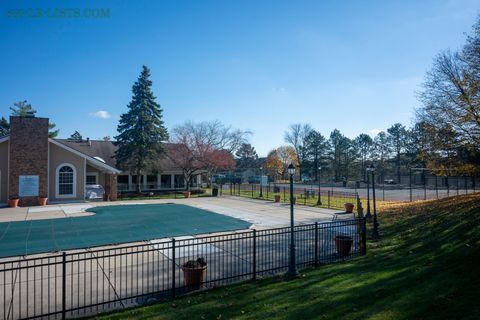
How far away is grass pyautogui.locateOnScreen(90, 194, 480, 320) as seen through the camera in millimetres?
5215

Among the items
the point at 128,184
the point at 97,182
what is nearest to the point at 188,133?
the point at 128,184

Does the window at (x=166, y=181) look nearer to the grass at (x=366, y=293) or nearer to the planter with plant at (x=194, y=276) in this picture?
the grass at (x=366, y=293)

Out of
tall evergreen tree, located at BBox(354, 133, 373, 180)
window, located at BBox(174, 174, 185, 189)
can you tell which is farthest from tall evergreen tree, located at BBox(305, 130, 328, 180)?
window, located at BBox(174, 174, 185, 189)

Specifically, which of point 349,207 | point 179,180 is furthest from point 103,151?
point 349,207

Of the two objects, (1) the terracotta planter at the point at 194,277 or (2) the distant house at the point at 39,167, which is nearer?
(1) the terracotta planter at the point at 194,277

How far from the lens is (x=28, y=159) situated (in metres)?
25.3

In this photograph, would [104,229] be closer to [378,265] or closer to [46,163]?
[378,265]

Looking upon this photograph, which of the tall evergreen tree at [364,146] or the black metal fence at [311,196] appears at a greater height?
the tall evergreen tree at [364,146]

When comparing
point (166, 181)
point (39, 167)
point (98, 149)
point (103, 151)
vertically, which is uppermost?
point (98, 149)

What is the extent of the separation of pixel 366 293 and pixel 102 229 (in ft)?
44.2

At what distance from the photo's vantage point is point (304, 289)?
6.92 metres

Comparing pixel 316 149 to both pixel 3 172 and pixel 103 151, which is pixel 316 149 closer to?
pixel 103 151

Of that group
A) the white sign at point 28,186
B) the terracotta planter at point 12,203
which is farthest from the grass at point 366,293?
the white sign at point 28,186

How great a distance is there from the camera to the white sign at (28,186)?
24.8 m
